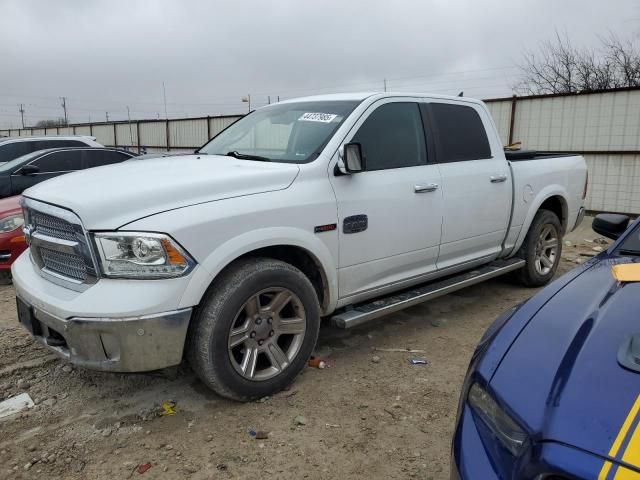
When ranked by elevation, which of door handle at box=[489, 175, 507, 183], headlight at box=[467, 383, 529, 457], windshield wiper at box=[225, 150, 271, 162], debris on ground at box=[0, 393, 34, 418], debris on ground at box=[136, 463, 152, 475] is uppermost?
windshield wiper at box=[225, 150, 271, 162]

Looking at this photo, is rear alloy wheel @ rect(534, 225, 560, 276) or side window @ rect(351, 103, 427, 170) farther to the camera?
rear alloy wheel @ rect(534, 225, 560, 276)

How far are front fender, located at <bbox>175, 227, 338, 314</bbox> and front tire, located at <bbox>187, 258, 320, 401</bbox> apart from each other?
121 millimetres

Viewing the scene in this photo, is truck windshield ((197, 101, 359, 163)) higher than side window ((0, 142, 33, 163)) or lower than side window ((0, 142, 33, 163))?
higher

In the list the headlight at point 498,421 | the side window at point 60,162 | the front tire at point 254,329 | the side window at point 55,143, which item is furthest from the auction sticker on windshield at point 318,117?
the side window at point 55,143

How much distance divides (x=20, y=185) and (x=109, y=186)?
5256 mm

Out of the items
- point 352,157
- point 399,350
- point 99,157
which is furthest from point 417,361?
point 99,157

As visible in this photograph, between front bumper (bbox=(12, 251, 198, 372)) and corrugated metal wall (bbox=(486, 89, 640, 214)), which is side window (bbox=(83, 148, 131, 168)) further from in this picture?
corrugated metal wall (bbox=(486, 89, 640, 214))

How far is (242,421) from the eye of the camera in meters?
3.07

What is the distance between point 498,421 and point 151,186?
2198mm

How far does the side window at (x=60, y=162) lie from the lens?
802 centimetres

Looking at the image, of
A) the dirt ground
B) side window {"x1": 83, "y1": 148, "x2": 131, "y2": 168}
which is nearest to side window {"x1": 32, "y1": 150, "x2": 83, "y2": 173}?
side window {"x1": 83, "y1": 148, "x2": 131, "y2": 168}

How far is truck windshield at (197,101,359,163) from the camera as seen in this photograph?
370 cm

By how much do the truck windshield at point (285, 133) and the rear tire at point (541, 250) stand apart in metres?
2.69

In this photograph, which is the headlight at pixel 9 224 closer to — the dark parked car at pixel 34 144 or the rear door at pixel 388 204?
the dark parked car at pixel 34 144
